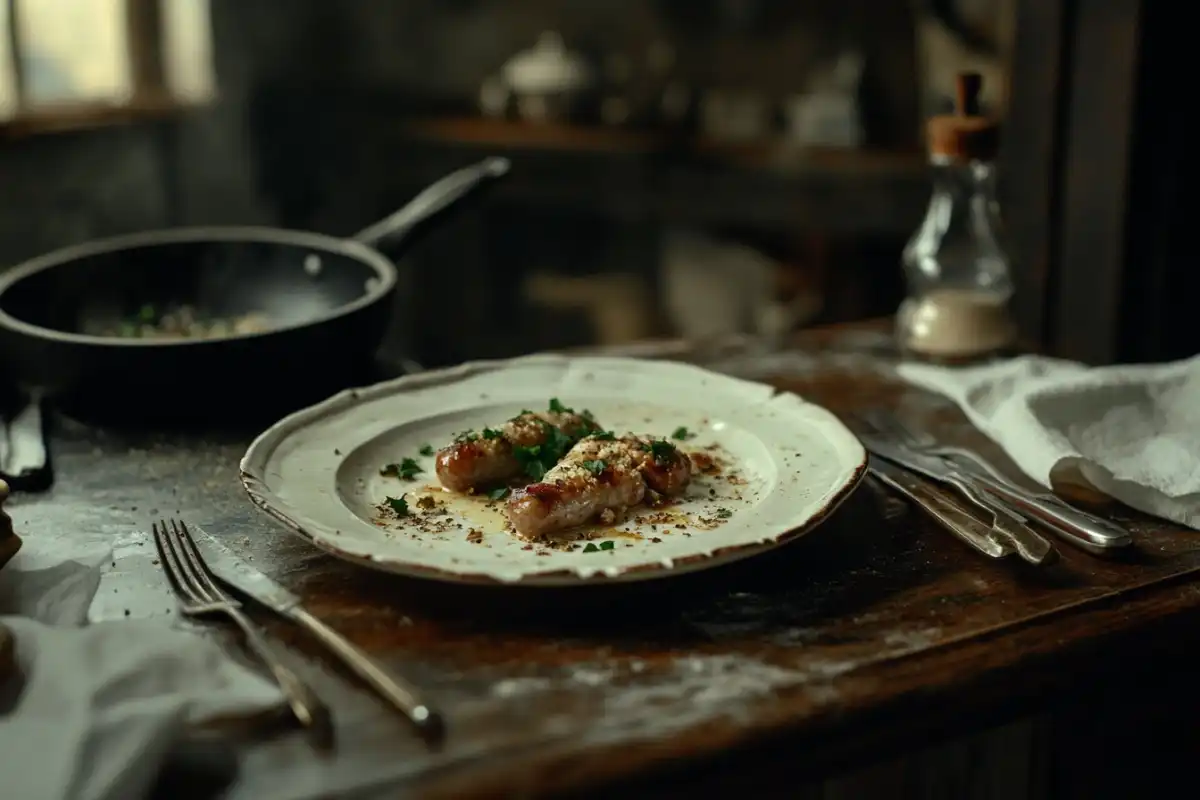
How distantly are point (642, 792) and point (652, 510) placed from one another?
1.03 feet

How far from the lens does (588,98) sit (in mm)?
3805

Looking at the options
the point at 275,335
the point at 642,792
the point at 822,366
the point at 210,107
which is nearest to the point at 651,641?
the point at 642,792

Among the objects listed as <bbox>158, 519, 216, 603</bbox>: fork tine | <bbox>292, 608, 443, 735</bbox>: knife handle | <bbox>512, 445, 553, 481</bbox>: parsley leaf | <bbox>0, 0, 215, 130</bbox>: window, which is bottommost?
<bbox>292, 608, 443, 735</bbox>: knife handle

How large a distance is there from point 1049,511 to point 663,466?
308 mm

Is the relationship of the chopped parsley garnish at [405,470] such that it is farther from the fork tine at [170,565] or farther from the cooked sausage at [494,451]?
the fork tine at [170,565]

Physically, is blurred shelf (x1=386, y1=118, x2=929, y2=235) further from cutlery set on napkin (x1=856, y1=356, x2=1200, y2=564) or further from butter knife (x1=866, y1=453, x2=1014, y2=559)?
butter knife (x1=866, y1=453, x2=1014, y2=559)

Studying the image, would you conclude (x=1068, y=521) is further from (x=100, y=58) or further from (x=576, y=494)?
(x=100, y=58)

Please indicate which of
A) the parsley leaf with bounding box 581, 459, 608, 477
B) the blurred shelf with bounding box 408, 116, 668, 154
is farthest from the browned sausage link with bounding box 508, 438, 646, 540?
the blurred shelf with bounding box 408, 116, 668, 154

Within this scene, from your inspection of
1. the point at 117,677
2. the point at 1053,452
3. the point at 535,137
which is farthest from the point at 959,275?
the point at 535,137

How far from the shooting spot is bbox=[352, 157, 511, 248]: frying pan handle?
1505 millimetres

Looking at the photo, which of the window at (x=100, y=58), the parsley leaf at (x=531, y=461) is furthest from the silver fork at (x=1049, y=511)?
the window at (x=100, y=58)

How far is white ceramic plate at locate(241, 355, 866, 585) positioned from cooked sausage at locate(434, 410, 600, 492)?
0.02m

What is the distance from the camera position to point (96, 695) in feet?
2.39

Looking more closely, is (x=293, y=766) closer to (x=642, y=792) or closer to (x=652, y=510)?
(x=642, y=792)
